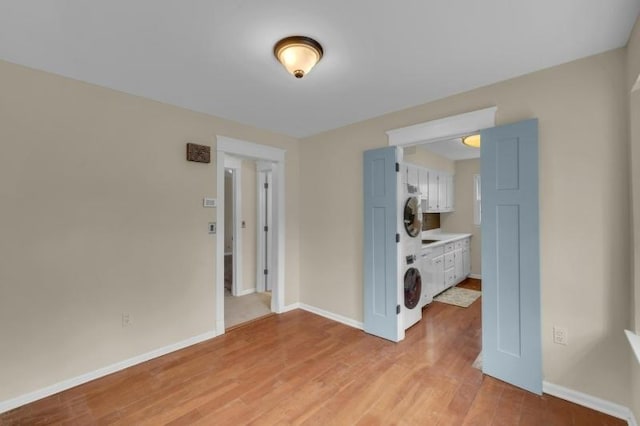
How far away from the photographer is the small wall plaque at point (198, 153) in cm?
289

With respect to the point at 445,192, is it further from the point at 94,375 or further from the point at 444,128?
the point at 94,375

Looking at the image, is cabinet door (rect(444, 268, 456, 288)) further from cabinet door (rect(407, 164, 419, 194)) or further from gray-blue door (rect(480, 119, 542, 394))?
gray-blue door (rect(480, 119, 542, 394))

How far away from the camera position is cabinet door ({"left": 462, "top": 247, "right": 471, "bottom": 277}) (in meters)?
5.32

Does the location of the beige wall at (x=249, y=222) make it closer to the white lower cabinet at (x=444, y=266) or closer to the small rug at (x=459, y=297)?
the white lower cabinet at (x=444, y=266)

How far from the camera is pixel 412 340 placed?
3008mm

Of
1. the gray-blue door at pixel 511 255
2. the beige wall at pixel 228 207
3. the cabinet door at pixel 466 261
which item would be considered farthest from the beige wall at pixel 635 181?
the beige wall at pixel 228 207

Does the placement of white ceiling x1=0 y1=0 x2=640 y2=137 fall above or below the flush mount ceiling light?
above

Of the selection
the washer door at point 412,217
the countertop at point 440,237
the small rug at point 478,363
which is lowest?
the small rug at point 478,363

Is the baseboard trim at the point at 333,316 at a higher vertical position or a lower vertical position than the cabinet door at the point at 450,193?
lower

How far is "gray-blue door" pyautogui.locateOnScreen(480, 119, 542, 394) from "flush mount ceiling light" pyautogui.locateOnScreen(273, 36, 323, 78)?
158cm

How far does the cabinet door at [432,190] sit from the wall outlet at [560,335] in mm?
2875

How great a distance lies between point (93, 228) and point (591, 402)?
13.2 ft

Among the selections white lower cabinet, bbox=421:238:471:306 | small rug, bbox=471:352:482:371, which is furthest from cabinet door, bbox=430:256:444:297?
small rug, bbox=471:352:482:371

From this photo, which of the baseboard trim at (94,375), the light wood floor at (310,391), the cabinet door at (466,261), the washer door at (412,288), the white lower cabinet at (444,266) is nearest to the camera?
the light wood floor at (310,391)
